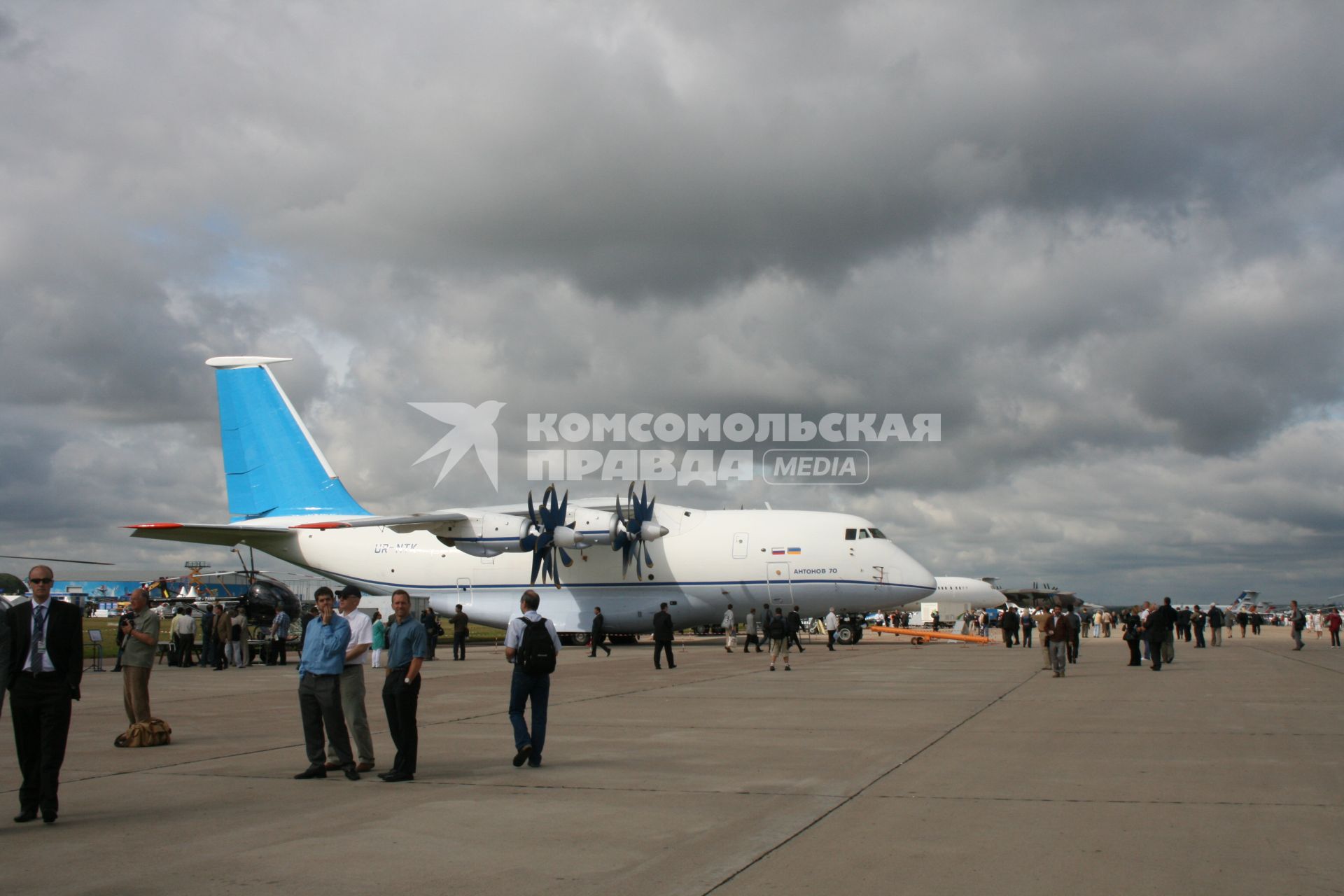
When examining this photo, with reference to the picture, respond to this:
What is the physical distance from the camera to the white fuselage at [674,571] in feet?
101

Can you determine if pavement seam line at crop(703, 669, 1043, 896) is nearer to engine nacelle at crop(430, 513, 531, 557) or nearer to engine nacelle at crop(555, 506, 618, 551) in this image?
engine nacelle at crop(555, 506, 618, 551)

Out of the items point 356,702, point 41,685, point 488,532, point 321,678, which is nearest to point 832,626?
point 488,532

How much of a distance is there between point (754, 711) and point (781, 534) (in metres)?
18.5

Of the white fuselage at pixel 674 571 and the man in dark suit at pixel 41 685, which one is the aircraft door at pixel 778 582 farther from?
the man in dark suit at pixel 41 685

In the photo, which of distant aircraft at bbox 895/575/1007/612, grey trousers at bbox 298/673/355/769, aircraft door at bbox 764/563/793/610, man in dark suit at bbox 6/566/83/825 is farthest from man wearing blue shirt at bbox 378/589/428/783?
distant aircraft at bbox 895/575/1007/612

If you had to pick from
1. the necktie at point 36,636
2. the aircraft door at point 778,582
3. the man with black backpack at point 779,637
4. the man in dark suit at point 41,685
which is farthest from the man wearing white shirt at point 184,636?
the necktie at point 36,636

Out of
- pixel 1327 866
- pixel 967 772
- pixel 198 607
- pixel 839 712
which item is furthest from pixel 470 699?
pixel 198 607

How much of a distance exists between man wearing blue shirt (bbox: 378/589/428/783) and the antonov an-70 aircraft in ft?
68.5

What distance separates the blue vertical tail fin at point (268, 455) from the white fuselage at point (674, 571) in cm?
130

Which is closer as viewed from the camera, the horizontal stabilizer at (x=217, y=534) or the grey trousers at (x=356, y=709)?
the grey trousers at (x=356, y=709)

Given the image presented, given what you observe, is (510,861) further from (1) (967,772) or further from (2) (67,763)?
(2) (67,763)

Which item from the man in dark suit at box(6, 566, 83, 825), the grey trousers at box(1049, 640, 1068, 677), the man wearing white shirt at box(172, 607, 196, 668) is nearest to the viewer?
the man in dark suit at box(6, 566, 83, 825)

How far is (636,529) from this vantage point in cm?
3170

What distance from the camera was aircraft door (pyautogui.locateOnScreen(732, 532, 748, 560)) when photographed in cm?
3148
